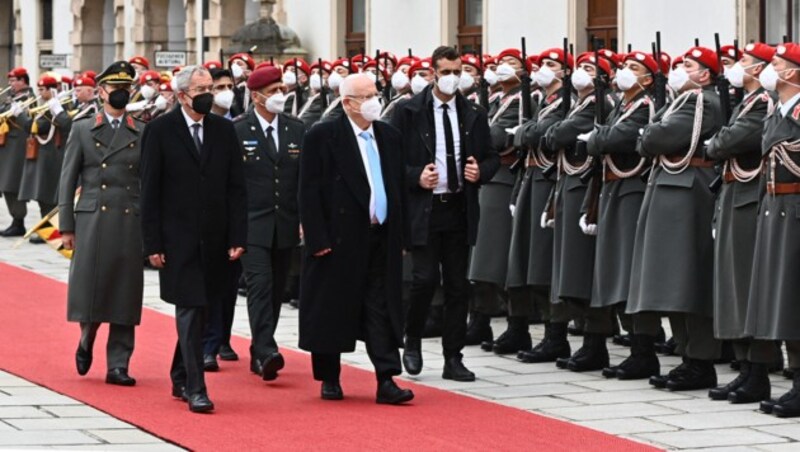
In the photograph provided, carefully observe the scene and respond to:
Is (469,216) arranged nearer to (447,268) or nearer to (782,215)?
(447,268)

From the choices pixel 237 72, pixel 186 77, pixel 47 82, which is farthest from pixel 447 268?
pixel 47 82

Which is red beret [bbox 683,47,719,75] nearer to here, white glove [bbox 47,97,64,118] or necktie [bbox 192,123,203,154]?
necktie [bbox 192,123,203,154]

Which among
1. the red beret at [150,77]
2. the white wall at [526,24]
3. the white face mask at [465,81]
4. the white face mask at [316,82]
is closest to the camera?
the white face mask at [465,81]

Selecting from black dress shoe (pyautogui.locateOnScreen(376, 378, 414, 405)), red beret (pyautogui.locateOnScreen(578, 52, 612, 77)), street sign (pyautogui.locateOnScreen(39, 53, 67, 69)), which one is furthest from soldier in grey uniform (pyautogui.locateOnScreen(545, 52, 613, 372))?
street sign (pyautogui.locateOnScreen(39, 53, 67, 69))

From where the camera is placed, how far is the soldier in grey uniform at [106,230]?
39.1ft

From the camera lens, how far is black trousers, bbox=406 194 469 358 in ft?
39.4

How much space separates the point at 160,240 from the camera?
10.9 m

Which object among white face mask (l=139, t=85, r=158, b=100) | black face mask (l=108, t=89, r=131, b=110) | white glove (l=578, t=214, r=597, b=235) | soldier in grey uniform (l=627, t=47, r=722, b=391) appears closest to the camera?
soldier in grey uniform (l=627, t=47, r=722, b=391)

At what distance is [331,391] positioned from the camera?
36.9 feet

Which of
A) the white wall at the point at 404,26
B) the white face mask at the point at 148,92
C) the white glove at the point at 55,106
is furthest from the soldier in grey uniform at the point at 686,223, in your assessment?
the white wall at the point at 404,26

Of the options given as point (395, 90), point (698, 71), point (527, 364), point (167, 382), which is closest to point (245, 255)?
point (167, 382)

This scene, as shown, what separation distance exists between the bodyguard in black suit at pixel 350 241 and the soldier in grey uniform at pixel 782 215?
78.5 inches

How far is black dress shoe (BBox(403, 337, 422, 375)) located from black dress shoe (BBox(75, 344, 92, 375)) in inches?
74.1

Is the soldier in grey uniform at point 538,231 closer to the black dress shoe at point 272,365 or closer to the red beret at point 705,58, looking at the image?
the red beret at point 705,58
